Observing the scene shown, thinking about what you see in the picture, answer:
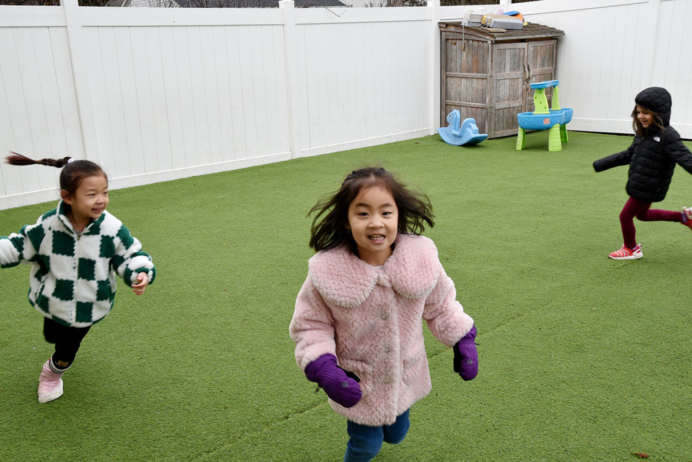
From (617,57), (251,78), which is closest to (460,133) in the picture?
(617,57)

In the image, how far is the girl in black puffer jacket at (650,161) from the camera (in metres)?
4.14

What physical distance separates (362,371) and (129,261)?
129 cm

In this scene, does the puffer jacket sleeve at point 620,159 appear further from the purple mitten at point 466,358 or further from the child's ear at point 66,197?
the child's ear at point 66,197

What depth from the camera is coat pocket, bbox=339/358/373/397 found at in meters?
1.91

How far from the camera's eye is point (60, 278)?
2629 mm

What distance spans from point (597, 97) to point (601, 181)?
3.91m

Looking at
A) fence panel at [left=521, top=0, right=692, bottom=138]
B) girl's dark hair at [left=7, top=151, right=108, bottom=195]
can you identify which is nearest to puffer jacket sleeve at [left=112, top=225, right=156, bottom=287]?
girl's dark hair at [left=7, top=151, right=108, bottom=195]

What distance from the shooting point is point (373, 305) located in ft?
6.17

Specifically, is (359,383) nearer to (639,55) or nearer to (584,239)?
(584,239)

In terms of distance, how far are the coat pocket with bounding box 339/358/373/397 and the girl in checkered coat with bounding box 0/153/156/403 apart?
42.2 inches

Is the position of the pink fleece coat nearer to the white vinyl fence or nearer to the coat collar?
the coat collar

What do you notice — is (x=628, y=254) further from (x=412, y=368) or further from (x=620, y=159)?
(x=412, y=368)

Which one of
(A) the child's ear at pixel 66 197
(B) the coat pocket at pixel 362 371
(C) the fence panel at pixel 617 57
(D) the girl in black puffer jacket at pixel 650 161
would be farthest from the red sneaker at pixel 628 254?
(C) the fence panel at pixel 617 57

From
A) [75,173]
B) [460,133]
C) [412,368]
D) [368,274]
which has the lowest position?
[460,133]
